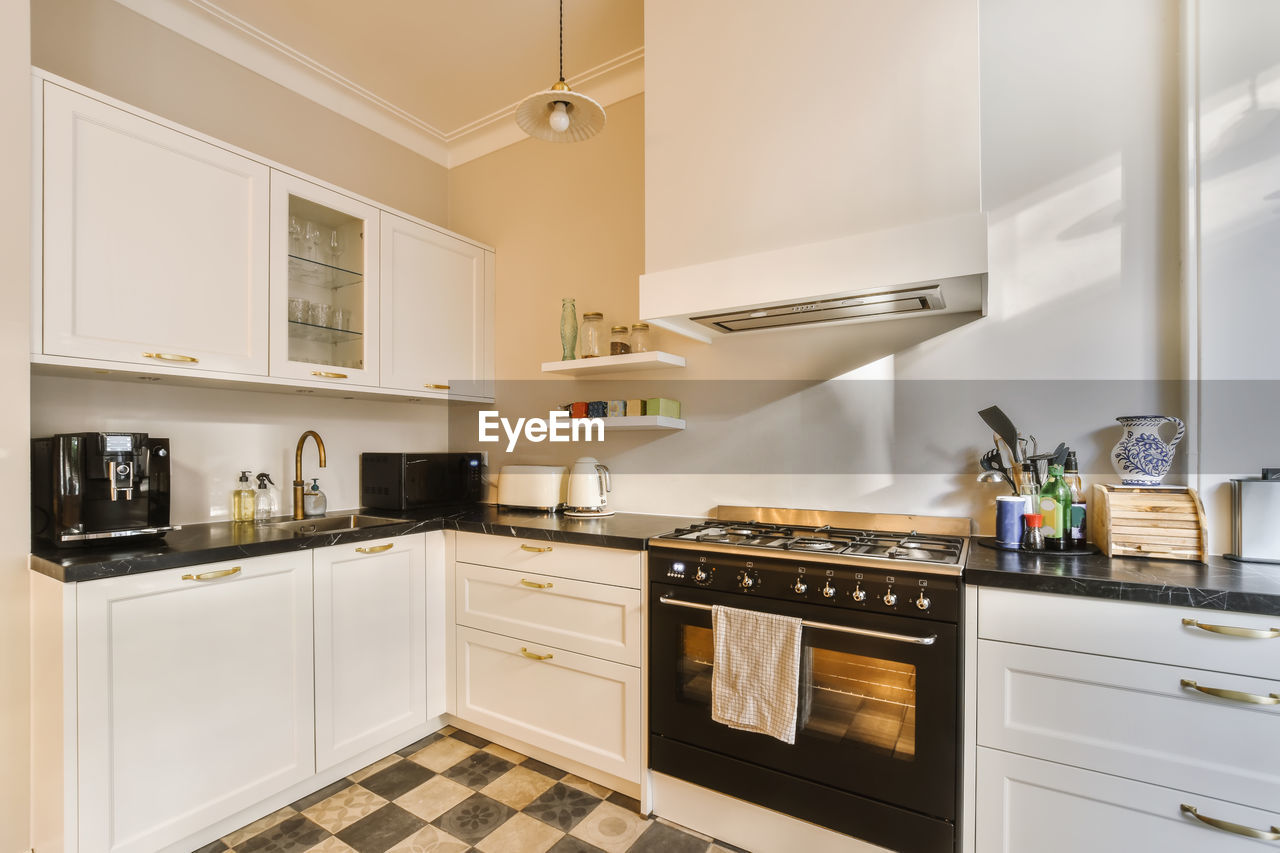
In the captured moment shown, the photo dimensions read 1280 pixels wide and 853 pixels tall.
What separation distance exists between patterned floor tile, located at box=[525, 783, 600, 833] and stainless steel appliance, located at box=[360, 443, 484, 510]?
1.34 metres

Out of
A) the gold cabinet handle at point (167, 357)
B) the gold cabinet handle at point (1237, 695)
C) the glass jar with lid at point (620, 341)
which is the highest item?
the glass jar with lid at point (620, 341)

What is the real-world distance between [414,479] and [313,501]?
411mm

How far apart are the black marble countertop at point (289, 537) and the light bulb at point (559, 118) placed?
128 cm

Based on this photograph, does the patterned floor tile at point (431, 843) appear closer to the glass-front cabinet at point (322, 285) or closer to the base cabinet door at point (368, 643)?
the base cabinet door at point (368, 643)

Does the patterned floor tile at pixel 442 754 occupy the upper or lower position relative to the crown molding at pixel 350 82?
lower

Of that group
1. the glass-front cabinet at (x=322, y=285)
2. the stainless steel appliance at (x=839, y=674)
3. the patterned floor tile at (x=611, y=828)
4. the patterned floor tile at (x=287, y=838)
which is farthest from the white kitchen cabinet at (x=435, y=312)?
the patterned floor tile at (x=611, y=828)

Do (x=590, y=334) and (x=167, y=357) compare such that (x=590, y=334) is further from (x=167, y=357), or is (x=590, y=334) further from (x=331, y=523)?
(x=167, y=357)

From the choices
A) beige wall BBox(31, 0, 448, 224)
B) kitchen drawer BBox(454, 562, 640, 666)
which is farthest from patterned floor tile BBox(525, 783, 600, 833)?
beige wall BBox(31, 0, 448, 224)

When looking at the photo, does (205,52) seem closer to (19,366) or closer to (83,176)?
(83,176)

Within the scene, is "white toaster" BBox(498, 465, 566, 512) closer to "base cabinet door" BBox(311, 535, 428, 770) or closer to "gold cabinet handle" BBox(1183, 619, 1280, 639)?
"base cabinet door" BBox(311, 535, 428, 770)

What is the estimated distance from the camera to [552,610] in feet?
6.95

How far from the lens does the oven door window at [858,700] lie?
4.97ft

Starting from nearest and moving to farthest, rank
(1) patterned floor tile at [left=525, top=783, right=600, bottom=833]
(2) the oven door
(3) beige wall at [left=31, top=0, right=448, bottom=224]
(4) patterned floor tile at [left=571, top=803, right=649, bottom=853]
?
(2) the oven door < (4) patterned floor tile at [left=571, top=803, right=649, bottom=853] < (1) patterned floor tile at [left=525, top=783, right=600, bottom=833] < (3) beige wall at [left=31, top=0, right=448, bottom=224]

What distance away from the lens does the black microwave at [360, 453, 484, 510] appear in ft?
8.79
